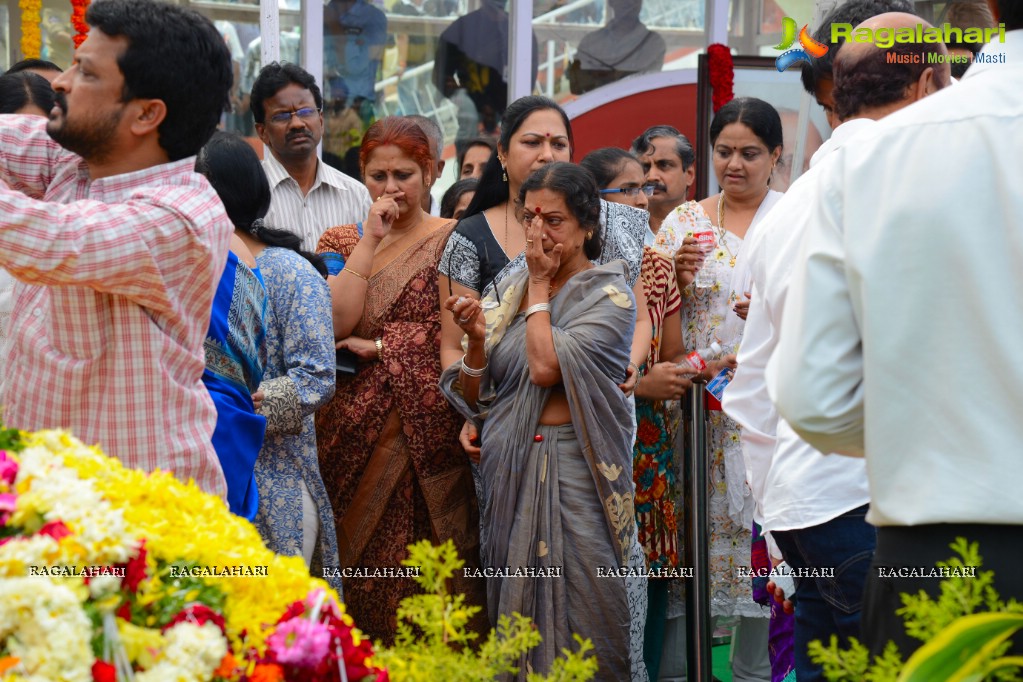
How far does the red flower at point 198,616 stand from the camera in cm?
150

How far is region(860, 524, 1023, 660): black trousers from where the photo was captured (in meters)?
1.77

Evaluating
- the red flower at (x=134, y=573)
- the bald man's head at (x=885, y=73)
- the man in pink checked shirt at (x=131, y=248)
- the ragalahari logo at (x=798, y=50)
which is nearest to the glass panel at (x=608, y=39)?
the ragalahari logo at (x=798, y=50)

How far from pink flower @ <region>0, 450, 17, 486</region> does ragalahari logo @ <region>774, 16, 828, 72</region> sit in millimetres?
2465

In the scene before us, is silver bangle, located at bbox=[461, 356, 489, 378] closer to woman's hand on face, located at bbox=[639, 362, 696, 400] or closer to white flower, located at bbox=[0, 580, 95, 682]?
woman's hand on face, located at bbox=[639, 362, 696, 400]

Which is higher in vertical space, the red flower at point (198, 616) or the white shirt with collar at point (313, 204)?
the white shirt with collar at point (313, 204)

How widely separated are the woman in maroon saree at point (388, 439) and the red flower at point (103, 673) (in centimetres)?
273

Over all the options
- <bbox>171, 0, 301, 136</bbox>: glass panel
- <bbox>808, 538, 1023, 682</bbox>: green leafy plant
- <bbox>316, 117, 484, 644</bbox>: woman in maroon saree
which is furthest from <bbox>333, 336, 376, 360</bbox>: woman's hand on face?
<bbox>171, 0, 301, 136</bbox>: glass panel

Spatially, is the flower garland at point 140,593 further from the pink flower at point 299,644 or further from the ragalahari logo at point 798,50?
the ragalahari logo at point 798,50

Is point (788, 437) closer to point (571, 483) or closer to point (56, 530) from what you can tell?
point (571, 483)

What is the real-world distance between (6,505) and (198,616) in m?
0.28

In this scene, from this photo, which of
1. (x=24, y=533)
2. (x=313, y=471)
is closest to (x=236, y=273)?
(x=313, y=471)

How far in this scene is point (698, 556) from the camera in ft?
14.1

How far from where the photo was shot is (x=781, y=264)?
8.56 ft

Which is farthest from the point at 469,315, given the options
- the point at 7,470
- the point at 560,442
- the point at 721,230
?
the point at 7,470
